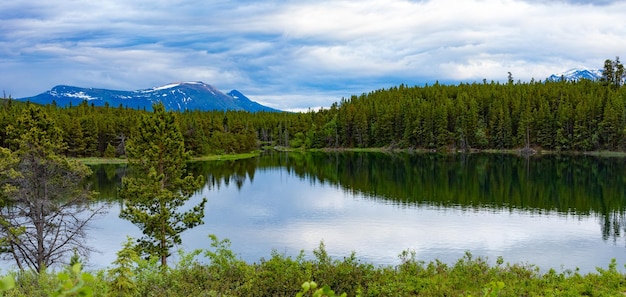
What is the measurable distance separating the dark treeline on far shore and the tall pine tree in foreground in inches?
2696

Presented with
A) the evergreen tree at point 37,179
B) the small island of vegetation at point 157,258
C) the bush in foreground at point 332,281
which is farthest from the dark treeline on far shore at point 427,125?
the bush in foreground at point 332,281

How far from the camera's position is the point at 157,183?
29672mm

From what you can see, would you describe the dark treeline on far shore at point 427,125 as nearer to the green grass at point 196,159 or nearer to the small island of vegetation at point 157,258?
the green grass at point 196,159

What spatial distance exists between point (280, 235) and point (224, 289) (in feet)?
69.0

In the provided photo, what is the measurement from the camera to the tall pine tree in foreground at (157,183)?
29703 mm

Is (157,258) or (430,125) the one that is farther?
(430,125)

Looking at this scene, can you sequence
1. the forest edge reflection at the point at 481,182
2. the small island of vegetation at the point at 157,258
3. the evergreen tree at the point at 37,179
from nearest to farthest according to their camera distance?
the small island of vegetation at the point at 157,258 → the evergreen tree at the point at 37,179 → the forest edge reflection at the point at 481,182

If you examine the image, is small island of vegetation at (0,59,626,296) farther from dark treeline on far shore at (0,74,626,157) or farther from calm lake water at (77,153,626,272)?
dark treeline on far shore at (0,74,626,157)

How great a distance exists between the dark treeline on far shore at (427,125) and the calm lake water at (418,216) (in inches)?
1434

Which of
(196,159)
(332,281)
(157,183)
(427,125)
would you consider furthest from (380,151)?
(332,281)

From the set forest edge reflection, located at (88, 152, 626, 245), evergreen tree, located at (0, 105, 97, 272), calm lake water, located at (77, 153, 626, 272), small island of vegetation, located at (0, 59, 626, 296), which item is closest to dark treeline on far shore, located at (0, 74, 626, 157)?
forest edge reflection, located at (88, 152, 626, 245)

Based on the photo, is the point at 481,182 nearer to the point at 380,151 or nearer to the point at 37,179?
the point at 37,179

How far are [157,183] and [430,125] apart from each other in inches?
4618

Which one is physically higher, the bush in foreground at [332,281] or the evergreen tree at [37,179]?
the evergreen tree at [37,179]
